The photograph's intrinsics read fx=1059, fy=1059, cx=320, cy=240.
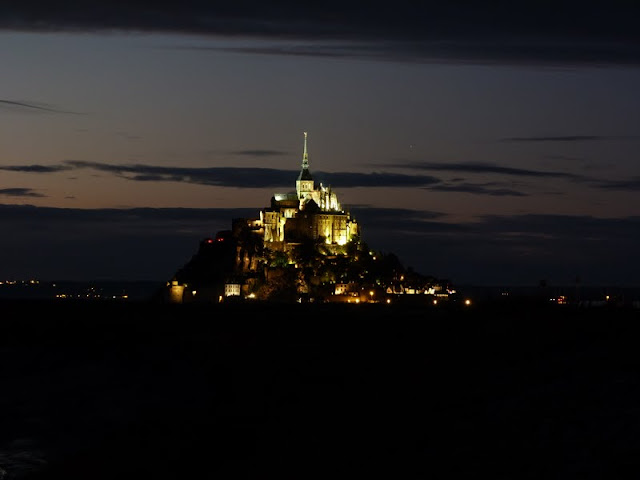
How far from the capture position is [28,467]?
29.7 m

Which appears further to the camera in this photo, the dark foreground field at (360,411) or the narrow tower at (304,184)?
the narrow tower at (304,184)

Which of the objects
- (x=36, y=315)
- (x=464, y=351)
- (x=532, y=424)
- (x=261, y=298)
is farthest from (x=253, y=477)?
(x=261, y=298)

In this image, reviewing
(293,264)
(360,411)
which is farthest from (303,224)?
(360,411)

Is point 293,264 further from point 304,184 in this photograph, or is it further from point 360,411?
point 360,411

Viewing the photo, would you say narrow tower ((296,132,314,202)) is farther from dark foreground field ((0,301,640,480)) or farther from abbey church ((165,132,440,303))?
dark foreground field ((0,301,640,480))

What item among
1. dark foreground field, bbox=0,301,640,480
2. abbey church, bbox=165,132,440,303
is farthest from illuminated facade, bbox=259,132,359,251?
dark foreground field, bbox=0,301,640,480

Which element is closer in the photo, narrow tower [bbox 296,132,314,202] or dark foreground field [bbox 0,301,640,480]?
dark foreground field [bbox 0,301,640,480]

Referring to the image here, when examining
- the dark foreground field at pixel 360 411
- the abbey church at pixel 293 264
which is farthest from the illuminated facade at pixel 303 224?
the dark foreground field at pixel 360 411

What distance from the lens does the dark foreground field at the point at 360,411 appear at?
72.2ft

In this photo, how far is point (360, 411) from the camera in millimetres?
29953

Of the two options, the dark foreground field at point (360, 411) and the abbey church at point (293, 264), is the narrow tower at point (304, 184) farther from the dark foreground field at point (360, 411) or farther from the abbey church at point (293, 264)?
the dark foreground field at point (360, 411)

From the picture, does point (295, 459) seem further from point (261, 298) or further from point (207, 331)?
point (261, 298)

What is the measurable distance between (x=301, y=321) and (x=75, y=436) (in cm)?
7389

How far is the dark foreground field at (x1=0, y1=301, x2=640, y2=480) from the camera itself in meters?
22.0
